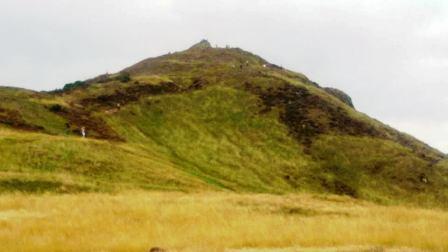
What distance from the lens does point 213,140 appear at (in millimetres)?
101688

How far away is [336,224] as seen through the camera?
18.7 m

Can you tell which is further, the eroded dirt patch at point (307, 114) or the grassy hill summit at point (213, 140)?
the eroded dirt patch at point (307, 114)

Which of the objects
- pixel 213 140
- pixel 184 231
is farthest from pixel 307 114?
pixel 184 231

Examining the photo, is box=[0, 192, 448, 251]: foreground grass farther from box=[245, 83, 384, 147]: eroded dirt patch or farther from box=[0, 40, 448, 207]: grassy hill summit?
box=[245, 83, 384, 147]: eroded dirt patch

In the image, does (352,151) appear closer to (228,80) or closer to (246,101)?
(246,101)

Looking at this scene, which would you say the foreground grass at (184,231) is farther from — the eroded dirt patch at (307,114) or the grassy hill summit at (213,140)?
the eroded dirt patch at (307,114)

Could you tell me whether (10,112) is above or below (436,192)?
above

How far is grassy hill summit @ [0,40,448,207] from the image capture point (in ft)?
191

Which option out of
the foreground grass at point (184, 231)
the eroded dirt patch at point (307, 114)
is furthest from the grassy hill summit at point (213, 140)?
the foreground grass at point (184, 231)

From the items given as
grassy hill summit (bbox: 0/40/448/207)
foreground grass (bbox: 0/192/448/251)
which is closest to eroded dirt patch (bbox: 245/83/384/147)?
grassy hill summit (bbox: 0/40/448/207)

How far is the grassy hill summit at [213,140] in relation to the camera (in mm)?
58219

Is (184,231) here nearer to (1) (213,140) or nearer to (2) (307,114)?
(1) (213,140)

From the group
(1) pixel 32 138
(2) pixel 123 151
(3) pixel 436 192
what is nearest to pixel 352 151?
(3) pixel 436 192

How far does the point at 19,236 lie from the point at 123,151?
1905 inches
